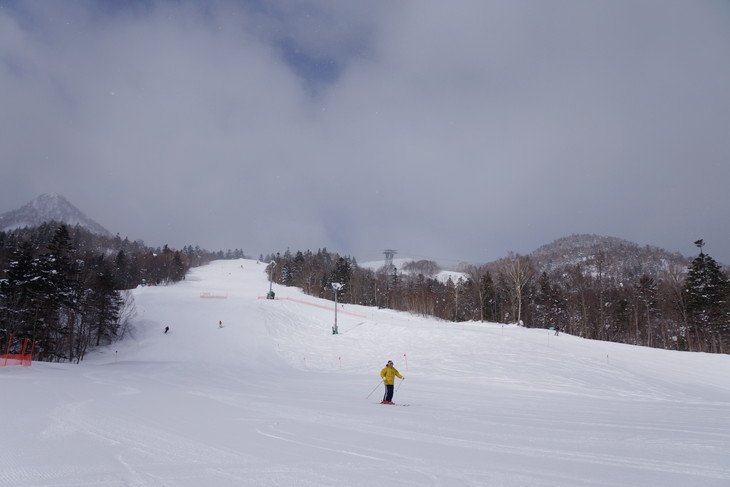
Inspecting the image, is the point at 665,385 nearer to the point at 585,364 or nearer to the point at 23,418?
the point at 585,364

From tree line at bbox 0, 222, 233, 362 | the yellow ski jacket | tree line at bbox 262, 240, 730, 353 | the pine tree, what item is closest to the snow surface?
the yellow ski jacket

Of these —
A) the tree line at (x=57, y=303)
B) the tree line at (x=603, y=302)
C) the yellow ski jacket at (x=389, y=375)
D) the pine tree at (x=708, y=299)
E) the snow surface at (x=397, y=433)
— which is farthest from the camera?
the tree line at (x=603, y=302)

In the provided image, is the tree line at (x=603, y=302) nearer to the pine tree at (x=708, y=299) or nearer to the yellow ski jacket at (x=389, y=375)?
the pine tree at (x=708, y=299)

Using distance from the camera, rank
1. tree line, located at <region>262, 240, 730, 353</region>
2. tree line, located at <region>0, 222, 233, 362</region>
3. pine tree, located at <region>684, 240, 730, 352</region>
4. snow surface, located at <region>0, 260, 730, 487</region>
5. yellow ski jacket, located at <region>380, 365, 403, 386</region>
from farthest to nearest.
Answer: tree line, located at <region>262, 240, 730, 353</region>
pine tree, located at <region>684, 240, 730, 352</region>
tree line, located at <region>0, 222, 233, 362</region>
yellow ski jacket, located at <region>380, 365, 403, 386</region>
snow surface, located at <region>0, 260, 730, 487</region>

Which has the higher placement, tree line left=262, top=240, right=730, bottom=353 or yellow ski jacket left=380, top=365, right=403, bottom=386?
tree line left=262, top=240, right=730, bottom=353

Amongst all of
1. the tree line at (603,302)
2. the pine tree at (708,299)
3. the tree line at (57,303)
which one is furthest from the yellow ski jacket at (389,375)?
the pine tree at (708,299)

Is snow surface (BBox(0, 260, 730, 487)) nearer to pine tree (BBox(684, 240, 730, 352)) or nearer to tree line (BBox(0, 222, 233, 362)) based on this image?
tree line (BBox(0, 222, 233, 362))

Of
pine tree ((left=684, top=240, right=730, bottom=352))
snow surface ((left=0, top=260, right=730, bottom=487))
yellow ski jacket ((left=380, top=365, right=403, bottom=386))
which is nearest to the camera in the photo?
snow surface ((left=0, top=260, right=730, bottom=487))

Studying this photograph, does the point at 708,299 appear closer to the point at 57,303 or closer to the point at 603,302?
the point at 603,302

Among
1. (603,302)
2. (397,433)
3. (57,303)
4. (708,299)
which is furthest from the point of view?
(603,302)

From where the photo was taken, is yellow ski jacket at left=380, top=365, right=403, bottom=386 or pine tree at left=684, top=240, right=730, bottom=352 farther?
pine tree at left=684, top=240, right=730, bottom=352

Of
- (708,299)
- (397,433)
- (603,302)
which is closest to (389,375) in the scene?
(397,433)

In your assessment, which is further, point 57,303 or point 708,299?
point 708,299

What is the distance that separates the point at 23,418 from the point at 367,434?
8.09 meters
